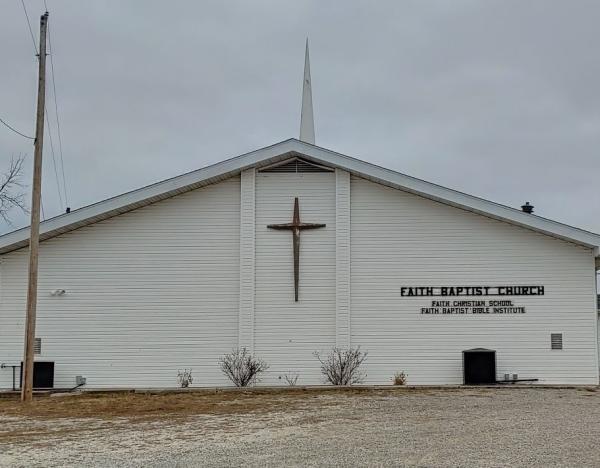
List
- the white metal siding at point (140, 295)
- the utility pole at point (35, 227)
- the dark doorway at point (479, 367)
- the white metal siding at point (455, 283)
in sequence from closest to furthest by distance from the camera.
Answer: the utility pole at point (35, 227) < the dark doorway at point (479, 367) < the white metal siding at point (455, 283) < the white metal siding at point (140, 295)

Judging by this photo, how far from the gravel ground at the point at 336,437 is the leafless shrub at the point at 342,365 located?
136 inches

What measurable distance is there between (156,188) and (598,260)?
10.3 metres

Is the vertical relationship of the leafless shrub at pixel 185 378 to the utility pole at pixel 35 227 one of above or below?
below

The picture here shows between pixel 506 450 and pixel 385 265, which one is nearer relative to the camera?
pixel 506 450

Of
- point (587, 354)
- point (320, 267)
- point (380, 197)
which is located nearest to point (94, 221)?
point (320, 267)

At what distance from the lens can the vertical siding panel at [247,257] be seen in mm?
17828

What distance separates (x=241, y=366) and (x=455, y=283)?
5.15 meters

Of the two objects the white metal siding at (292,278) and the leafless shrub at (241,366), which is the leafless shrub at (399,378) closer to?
the white metal siding at (292,278)

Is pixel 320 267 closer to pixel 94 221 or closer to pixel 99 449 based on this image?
pixel 94 221

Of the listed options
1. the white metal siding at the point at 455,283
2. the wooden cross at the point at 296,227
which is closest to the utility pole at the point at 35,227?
the wooden cross at the point at 296,227

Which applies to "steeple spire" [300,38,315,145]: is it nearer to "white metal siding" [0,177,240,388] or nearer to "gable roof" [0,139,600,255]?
"gable roof" [0,139,600,255]

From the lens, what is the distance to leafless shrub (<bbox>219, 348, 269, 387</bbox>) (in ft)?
57.6

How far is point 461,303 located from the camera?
17.9 meters

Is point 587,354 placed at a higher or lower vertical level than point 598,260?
lower
